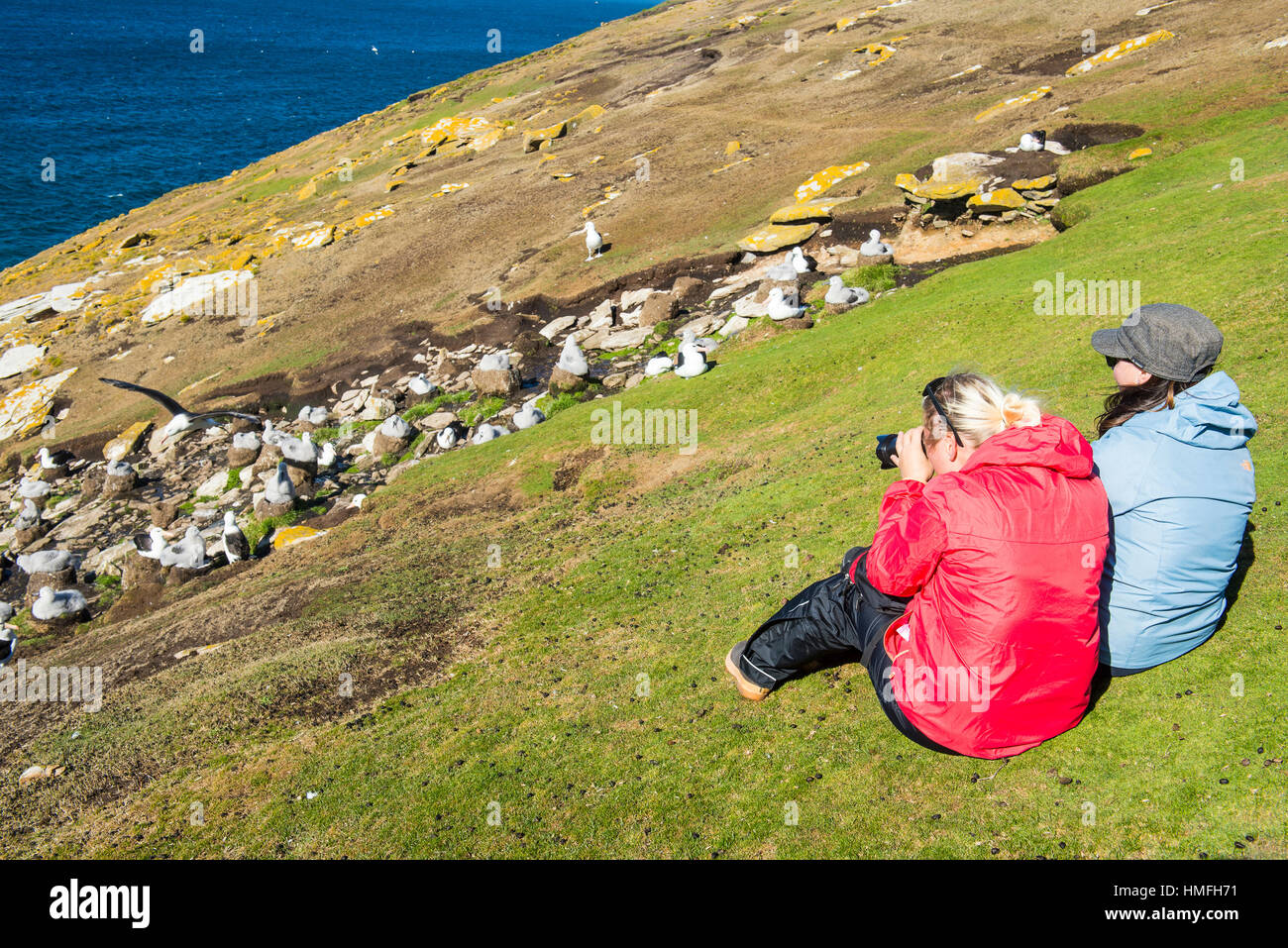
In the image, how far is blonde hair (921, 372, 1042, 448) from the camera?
5.92 m

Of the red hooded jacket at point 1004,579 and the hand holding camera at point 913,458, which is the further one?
the hand holding camera at point 913,458

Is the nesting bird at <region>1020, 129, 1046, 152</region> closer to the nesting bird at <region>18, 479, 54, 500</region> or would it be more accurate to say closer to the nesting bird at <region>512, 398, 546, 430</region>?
the nesting bird at <region>512, 398, 546, 430</region>

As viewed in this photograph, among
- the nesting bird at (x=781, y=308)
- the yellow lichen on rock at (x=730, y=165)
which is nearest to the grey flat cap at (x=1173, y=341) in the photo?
the nesting bird at (x=781, y=308)

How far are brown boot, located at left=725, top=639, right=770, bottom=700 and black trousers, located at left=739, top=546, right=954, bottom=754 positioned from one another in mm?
61

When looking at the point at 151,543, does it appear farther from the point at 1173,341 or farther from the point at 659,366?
the point at 1173,341

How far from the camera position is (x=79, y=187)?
264 ft

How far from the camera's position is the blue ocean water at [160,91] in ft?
264

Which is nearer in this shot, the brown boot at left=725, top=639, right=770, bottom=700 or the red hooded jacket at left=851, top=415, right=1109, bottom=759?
the red hooded jacket at left=851, top=415, right=1109, bottom=759

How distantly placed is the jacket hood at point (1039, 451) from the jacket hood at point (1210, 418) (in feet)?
3.14

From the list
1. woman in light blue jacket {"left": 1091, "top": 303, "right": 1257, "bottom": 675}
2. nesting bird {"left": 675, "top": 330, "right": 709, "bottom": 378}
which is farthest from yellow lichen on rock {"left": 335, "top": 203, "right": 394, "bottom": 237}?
woman in light blue jacket {"left": 1091, "top": 303, "right": 1257, "bottom": 675}

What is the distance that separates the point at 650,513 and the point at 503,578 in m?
2.83

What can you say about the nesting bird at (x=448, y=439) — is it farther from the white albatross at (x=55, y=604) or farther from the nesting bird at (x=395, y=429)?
the white albatross at (x=55, y=604)

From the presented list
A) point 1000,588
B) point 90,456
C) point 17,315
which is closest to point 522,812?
point 1000,588

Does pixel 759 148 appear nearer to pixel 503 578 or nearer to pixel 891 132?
pixel 891 132
